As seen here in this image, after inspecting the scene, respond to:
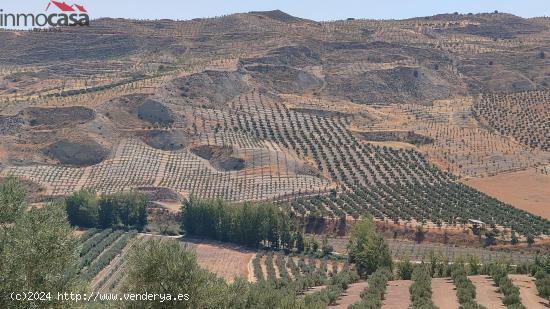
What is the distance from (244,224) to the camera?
243 ft

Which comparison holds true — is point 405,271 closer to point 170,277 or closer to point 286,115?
point 170,277

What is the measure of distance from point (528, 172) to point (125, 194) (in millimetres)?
68870

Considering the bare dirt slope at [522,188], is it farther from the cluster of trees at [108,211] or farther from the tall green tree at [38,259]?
the tall green tree at [38,259]

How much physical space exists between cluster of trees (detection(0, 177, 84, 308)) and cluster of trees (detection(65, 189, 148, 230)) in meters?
60.3

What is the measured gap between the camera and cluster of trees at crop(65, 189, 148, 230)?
273 ft

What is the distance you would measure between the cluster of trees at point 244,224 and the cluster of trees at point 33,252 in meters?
49.2

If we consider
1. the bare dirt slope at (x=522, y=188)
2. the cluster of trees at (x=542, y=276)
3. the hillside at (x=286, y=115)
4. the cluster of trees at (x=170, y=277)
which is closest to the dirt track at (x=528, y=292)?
the cluster of trees at (x=542, y=276)

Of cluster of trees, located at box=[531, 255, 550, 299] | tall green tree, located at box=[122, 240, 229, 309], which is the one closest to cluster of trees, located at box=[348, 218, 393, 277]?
cluster of trees, located at box=[531, 255, 550, 299]

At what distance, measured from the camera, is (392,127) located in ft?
412

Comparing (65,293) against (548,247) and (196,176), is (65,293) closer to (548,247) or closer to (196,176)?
(548,247)

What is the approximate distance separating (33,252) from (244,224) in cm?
5304

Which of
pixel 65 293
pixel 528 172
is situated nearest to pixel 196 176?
pixel 528 172

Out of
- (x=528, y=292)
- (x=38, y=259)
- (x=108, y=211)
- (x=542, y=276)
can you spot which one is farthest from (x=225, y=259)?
(x=38, y=259)

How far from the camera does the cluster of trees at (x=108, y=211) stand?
A: 83312 mm
